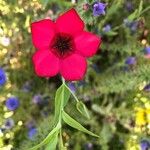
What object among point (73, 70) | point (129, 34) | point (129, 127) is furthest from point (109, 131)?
point (73, 70)

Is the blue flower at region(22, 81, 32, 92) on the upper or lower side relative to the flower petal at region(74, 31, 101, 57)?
lower

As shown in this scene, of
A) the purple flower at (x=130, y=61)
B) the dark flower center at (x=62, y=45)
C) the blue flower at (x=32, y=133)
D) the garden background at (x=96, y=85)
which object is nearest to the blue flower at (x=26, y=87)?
the garden background at (x=96, y=85)

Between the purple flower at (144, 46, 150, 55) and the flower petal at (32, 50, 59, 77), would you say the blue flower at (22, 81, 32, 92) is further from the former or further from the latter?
the flower petal at (32, 50, 59, 77)

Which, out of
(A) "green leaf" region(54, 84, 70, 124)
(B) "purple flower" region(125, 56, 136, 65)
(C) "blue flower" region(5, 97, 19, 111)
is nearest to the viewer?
(A) "green leaf" region(54, 84, 70, 124)

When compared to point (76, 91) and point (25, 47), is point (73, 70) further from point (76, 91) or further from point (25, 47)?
point (25, 47)

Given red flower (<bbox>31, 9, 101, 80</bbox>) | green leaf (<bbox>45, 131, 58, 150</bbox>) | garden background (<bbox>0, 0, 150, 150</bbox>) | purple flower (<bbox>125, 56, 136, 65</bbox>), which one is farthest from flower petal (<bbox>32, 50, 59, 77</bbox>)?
purple flower (<bbox>125, 56, 136, 65</bbox>)

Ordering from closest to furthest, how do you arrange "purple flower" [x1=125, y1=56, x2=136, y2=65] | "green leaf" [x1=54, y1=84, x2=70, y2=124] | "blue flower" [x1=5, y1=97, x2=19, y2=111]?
"green leaf" [x1=54, y1=84, x2=70, y2=124] → "blue flower" [x1=5, y1=97, x2=19, y2=111] → "purple flower" [x1=125, y1=56, x2=136, y2=65]

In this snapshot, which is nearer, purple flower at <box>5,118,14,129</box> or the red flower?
the red flower
